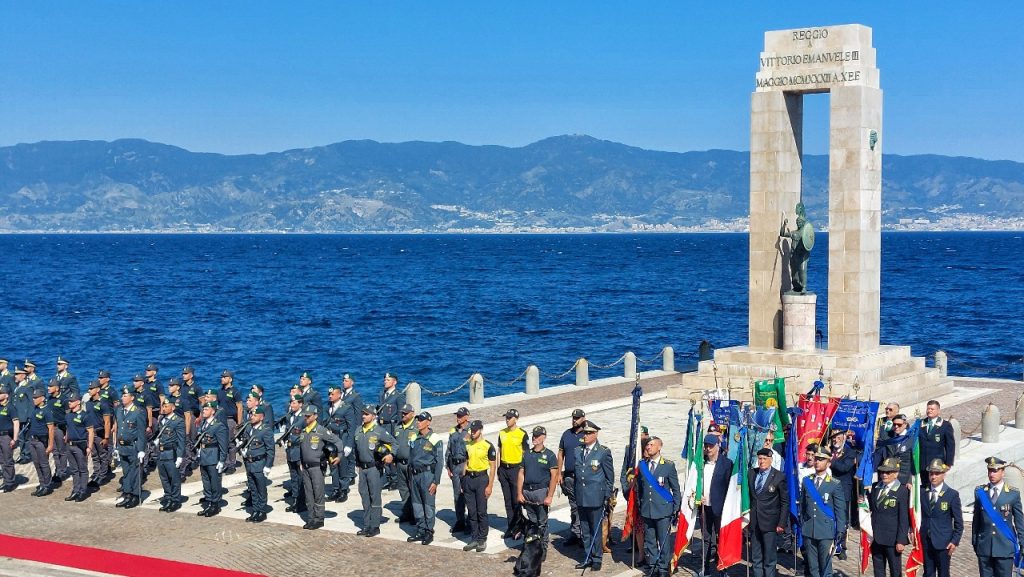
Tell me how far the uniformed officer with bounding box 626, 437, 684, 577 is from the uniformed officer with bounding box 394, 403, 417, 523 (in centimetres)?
357

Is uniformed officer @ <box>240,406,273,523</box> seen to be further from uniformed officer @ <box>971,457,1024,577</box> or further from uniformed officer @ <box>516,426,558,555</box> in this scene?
uniformed officer @ <box>971,457,1024,577</box>

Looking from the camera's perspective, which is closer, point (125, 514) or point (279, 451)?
point (125, 514)

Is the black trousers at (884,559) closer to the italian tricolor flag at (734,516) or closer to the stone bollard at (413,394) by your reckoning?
the italian tricolor flag at (734,516)

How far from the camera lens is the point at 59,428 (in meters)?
20.9

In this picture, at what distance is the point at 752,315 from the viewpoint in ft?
103

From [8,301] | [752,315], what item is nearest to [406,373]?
[752,315]

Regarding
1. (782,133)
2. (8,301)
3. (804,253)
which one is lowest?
(8,301)

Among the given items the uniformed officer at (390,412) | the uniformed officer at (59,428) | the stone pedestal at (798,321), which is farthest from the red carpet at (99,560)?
the stone pedestal at (798,321)

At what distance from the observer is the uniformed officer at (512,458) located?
658 inches

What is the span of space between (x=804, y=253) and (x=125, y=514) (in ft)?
55.8

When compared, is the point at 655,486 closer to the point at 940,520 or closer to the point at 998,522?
the point at 940,520

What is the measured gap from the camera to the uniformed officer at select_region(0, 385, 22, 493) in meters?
21.2

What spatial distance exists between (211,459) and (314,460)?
181cm

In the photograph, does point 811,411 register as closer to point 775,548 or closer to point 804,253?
point 775,548
